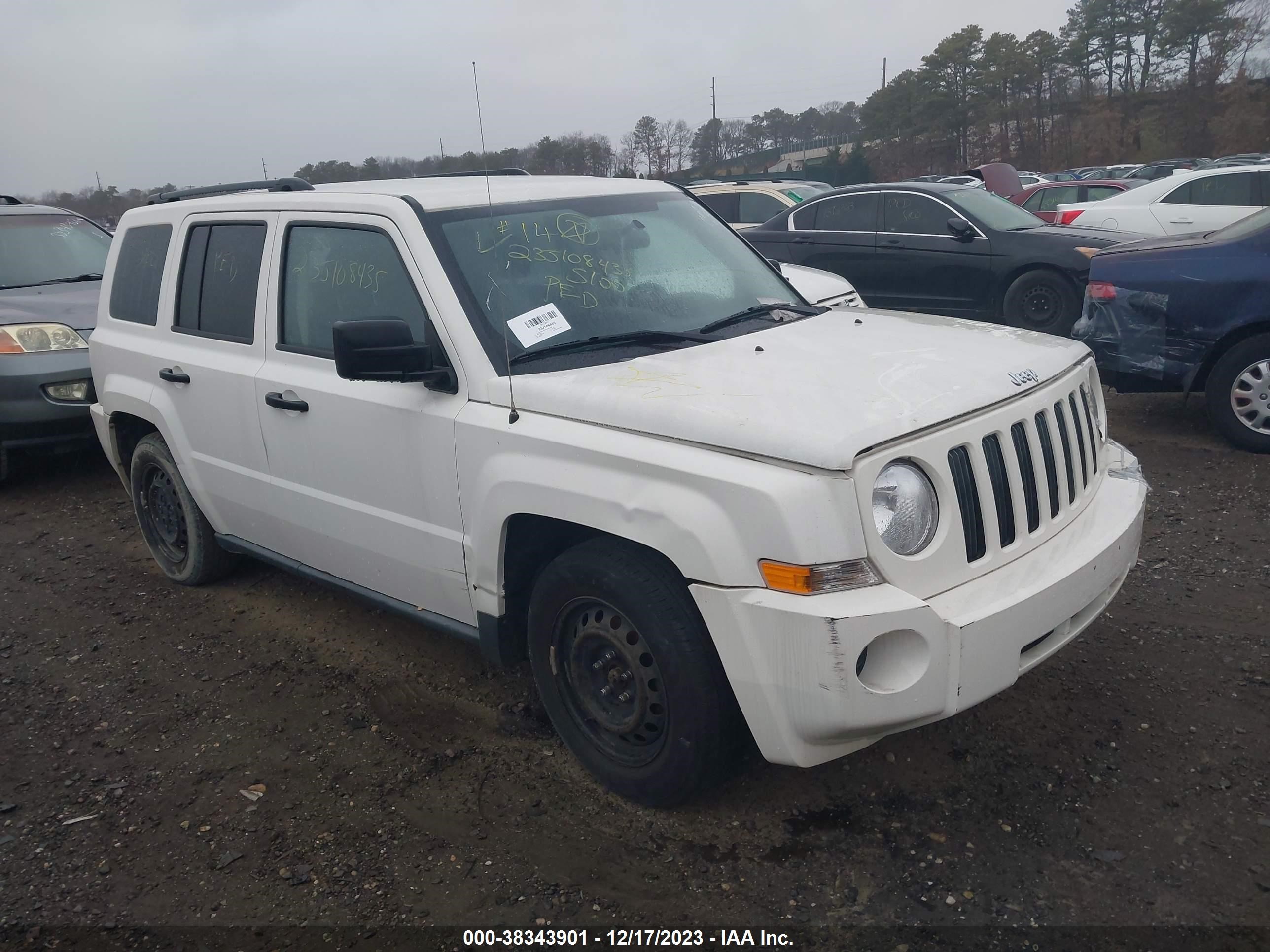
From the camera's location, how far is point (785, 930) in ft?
8.51

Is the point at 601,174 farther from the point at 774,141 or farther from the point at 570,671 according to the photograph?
the point at 774,141

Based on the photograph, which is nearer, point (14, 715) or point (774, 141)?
point (14, 715)

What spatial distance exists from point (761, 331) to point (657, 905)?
193 centimetres

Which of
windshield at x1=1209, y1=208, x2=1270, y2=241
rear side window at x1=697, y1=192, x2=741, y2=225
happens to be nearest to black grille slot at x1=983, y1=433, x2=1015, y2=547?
windshield at x1=1209, y1=208, x2=1270, y2=241

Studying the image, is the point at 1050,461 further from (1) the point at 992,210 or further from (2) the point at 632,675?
(1) the point at 992,210

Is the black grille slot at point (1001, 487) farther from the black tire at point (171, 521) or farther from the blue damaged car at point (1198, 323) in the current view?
the blue damaged car at point (1198, 323)

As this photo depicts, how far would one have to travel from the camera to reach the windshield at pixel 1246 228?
603 centimetres

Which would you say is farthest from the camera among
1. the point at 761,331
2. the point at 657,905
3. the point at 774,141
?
the point at 774,141

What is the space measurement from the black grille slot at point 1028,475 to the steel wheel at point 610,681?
3.85ft

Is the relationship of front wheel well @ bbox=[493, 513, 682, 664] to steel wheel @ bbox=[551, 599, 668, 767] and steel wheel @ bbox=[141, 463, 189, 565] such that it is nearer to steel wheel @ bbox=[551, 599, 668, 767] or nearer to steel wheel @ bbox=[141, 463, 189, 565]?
steel wheel @ bbox=[551, 599, 668, 767]

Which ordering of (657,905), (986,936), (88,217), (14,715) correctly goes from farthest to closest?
(88,217) < (14,715) < (657,905) < (986,936)

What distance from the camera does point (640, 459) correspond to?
2.73 meters

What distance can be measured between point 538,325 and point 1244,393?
4787 millimetres

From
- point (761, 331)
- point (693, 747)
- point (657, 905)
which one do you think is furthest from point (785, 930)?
point (761, 331)
